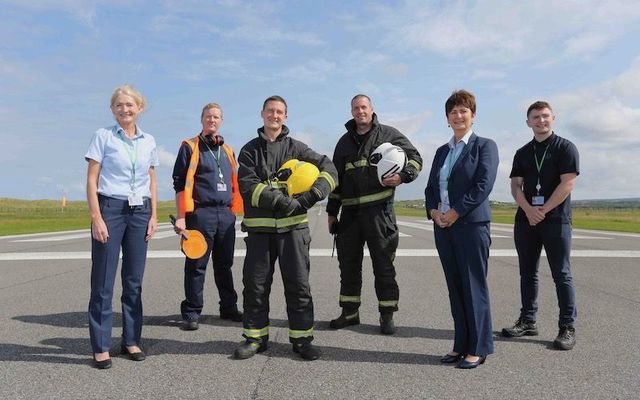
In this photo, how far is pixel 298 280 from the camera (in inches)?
155

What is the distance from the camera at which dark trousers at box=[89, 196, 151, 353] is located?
366 cm

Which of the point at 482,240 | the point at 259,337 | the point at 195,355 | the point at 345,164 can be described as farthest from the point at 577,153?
the point at 195,355

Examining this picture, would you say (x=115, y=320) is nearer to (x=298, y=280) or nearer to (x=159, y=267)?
(x=298, y=280)

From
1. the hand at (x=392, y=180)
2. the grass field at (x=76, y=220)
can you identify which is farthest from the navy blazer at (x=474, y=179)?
the grass field at (x=76, y=220)

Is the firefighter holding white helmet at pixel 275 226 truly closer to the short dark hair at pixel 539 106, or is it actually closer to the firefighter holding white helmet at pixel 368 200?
the firefighter holding white helmet at pixel 368 200

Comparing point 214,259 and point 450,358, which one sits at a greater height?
point 214,259

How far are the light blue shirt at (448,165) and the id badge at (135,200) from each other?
7.92 ft

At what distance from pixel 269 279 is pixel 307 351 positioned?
2.20 feet

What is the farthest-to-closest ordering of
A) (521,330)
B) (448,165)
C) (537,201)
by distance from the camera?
(521,330) < (537,201) < (448,165)

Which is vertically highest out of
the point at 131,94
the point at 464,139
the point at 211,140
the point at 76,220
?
the point at 131,94

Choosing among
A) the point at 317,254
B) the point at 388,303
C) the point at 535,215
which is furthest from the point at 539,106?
the point at 317,254

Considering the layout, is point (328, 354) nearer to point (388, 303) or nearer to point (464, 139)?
point (388, 303)

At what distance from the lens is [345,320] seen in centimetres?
470

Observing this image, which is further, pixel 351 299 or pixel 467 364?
pixel 351 299
